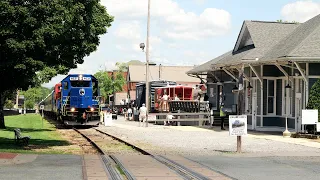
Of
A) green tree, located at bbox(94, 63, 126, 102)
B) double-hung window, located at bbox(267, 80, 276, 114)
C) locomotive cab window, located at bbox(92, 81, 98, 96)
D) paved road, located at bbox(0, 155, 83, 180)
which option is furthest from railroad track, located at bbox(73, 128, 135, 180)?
green tree, located at bbox(94, 63, 126, 102)

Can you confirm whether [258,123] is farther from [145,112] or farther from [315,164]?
[315,164]

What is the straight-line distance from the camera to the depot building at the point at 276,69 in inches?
1031

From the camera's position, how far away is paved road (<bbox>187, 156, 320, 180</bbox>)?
1214cm

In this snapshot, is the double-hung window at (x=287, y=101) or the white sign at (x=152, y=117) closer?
the double-hung window at (x=287, y=101)

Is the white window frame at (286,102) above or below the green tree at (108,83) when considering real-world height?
below

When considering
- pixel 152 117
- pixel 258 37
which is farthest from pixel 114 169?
pixel 152 117

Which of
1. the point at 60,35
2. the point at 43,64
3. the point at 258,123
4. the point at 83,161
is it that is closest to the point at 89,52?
the point at 60,35

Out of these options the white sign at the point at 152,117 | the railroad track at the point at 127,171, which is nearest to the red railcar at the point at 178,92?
the white sign at the point at 152,117

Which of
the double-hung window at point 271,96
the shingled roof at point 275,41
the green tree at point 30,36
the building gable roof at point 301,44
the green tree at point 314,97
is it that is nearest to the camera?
the green tree at point 30,36

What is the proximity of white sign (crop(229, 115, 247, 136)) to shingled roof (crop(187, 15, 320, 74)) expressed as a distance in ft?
29.1

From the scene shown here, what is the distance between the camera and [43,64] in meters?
17.9

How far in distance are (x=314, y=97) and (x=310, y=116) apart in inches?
69.0

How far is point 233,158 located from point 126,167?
4.28 m

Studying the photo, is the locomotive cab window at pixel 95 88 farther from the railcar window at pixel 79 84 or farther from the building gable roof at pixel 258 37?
the building gable roof at pixel 258 37
